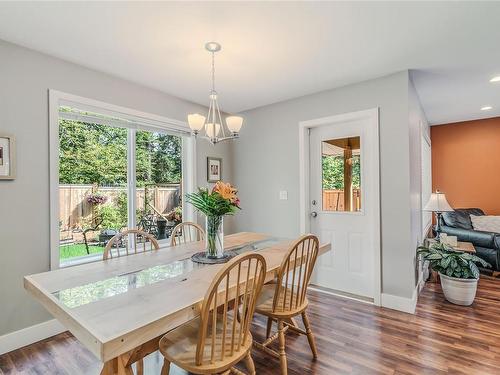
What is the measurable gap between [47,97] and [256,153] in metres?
2.50

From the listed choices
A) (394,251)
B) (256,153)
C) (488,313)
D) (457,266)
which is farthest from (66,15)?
(488,313)

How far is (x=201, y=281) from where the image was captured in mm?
1521

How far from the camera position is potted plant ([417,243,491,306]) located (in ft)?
9.10

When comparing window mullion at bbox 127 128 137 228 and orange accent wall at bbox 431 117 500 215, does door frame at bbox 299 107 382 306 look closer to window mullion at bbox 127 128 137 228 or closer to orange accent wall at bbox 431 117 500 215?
window mullion at bbox 127 128 137 228

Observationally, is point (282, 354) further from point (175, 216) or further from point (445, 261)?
point (175, 216)

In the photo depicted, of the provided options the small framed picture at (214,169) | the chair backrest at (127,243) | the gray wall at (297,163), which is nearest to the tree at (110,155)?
the small framed picture at (214,169)

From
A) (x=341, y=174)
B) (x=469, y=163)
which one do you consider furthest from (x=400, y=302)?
(x=469, y=163)

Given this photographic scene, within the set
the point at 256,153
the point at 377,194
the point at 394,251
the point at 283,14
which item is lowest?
the point at 394,251

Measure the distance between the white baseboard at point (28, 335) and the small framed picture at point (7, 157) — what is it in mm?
1247

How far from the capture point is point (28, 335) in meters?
2.21

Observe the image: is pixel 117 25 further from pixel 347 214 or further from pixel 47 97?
pixel 347 214

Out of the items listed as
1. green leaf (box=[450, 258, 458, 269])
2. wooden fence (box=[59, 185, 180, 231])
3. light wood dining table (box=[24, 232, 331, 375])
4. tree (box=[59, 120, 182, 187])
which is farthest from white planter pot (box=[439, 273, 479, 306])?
wooden fence (box=[59, 185, 180, 231])

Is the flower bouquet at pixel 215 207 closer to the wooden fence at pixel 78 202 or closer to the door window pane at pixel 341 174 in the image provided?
the wooden fence at pixel 78 202

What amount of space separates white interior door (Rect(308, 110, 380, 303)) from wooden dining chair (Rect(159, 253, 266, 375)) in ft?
6.56
